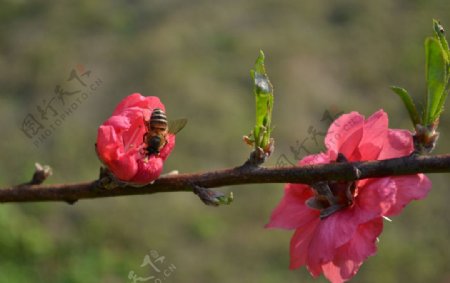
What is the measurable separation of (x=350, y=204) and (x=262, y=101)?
0.76 ft

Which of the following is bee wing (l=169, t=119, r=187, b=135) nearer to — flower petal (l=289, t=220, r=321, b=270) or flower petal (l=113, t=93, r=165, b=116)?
flower petal (l=113, t=93, r=165, b=116)

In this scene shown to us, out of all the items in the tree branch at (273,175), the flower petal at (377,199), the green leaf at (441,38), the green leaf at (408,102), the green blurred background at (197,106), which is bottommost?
the green blurred background at (197,106)

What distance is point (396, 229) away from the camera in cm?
316

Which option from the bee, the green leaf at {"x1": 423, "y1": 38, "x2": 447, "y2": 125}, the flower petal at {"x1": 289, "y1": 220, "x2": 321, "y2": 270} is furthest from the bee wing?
the green leaf at {"x1": 423, "y1": 38, "x2": 447, "y2": 125}

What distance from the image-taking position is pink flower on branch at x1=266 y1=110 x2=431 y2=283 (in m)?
0.88

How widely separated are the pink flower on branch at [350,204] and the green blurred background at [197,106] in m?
1.78

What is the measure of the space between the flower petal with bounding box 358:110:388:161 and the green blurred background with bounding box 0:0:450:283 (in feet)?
6.17

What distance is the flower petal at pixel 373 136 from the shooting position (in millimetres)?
934

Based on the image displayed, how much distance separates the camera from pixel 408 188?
2.87 feet

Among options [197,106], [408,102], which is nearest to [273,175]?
[408,102]

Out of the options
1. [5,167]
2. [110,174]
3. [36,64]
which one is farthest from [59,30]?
[110,174]

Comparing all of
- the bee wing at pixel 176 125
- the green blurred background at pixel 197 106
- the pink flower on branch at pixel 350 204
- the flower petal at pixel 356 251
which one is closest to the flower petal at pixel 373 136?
the pink flower on branch at pixel 350 204

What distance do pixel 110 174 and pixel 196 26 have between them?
3392 mm

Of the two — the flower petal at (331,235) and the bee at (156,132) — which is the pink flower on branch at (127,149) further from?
the flower petal at (331,235)
